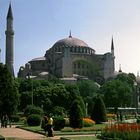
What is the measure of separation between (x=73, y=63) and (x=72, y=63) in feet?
6.03

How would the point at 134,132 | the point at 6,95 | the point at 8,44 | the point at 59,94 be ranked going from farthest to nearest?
the point at 8,44 < the point at 59,94 < the point at 6,95 < the point at 134,132

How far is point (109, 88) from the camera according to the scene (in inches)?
3228

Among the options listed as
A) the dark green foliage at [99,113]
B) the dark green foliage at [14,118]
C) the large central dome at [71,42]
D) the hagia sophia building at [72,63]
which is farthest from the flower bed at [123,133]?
the large central dome at [71,42]

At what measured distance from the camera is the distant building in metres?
118

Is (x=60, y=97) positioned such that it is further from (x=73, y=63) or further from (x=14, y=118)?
(x=73, y=63)

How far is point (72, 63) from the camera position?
4744 inches

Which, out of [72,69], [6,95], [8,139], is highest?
[72,69]

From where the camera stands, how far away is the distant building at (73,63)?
118 m

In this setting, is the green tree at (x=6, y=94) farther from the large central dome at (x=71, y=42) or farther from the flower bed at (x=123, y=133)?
the large central dome at (x=71, y=42)

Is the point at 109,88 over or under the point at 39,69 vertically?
under

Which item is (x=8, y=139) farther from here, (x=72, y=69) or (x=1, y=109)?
(x=72, y=69)

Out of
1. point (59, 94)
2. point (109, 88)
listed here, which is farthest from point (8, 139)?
point (109, 88)

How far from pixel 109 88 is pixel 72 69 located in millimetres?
39234

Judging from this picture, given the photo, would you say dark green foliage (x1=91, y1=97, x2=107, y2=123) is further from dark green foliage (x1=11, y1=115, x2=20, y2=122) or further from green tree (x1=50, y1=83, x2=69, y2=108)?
green tree (x1=50, y1=83, x2=69, y2=108)
